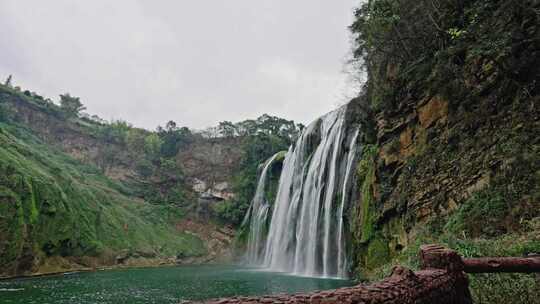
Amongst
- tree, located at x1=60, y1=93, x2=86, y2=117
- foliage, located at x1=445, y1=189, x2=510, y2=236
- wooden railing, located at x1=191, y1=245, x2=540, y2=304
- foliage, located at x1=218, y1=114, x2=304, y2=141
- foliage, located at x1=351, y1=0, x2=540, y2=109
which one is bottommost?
wooden railing, located at x1=191, y1=245, x2=540, y2=304

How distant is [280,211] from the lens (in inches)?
1212

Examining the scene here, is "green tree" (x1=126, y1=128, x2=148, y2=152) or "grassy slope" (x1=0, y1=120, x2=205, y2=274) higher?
"green tree" (x1=126, y1=128, x2=148, y2=152)

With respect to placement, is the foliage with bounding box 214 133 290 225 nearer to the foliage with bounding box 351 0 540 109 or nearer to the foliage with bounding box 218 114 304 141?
the foliage with bounding box 218 114 304 141

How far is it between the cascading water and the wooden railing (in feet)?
52.7

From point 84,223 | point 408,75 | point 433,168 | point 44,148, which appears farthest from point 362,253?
point 44,148

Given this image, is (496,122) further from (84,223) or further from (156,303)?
(84,223)

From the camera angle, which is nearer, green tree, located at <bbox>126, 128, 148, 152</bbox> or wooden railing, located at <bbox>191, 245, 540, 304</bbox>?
wooden railing, located at <bbox>191, 245, 540, 304</bbox>

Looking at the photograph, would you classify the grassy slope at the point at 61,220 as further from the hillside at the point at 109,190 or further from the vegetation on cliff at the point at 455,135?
the vegetation on cliff at the point at 455,135

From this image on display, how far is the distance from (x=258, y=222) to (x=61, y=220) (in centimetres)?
1977

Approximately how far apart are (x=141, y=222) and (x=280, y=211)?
19566mm

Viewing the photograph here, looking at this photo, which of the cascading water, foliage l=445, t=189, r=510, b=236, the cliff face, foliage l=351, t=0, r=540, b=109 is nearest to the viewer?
foliage l=445, t=189, r=510, b=236

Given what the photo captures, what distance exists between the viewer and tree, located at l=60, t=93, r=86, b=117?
209ft

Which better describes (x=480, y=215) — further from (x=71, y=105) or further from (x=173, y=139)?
(x=71, y=105)

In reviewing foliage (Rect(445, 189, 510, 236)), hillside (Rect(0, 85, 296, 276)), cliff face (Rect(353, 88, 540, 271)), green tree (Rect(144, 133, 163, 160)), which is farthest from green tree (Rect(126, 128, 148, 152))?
foliage (Rect(445, 189, 510, 236))
